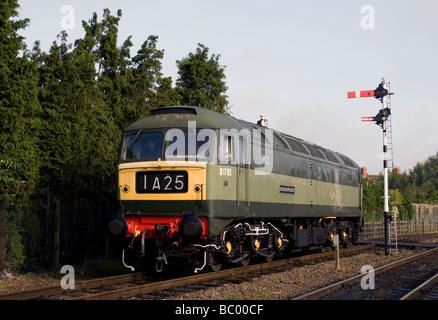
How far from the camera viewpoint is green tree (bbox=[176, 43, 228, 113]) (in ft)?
78.9

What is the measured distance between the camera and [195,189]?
1123cm

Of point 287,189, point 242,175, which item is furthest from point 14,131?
point 287,189

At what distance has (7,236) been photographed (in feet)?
41.9

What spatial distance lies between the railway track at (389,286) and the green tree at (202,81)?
39.3 ft

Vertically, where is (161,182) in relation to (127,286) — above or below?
above

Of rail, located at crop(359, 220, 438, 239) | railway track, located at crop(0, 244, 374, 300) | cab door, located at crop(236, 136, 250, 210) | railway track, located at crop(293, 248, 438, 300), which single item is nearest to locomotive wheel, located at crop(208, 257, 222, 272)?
railway track, located at crop(0, 244, 374, 300)

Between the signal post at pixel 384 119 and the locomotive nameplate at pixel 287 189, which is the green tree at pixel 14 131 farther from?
the signal post at pixel 384 119

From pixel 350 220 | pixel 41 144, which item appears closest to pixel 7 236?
pixel 41 144

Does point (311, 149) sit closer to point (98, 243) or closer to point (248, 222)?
point (248, 222)

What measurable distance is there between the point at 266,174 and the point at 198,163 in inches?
113

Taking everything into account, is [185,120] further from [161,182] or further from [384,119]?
[384,119]

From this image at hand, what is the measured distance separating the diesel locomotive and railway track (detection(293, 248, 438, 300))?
2682mm

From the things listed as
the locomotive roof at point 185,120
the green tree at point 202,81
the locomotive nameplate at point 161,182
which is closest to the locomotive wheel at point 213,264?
the locomotive nameplate at point 161,182

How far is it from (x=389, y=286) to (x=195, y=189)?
4.71 meters
